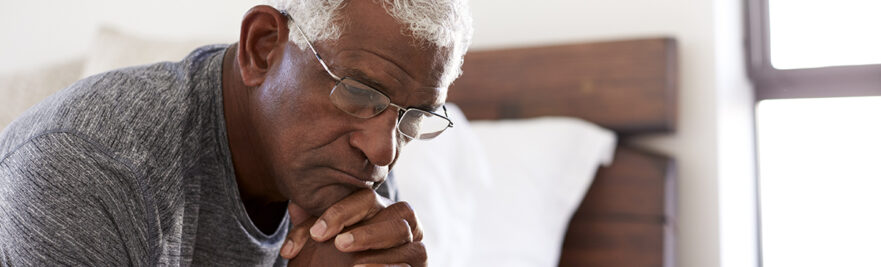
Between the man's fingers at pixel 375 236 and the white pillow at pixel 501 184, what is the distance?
37 centimetres

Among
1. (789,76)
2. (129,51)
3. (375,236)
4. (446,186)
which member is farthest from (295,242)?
(789,76)

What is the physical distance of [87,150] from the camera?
876 millimetres

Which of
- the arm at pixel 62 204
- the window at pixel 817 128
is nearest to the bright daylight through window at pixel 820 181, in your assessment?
the window at pixel 817 128

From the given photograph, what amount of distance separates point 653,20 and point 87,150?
4.56 ft

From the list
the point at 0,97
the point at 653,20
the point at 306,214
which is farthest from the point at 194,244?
the point at 653,20

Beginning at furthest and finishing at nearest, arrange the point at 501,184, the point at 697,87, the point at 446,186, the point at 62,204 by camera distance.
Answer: the point at 697,87 → the point at 501,184 → the point at 446,186 → the point at 62,204

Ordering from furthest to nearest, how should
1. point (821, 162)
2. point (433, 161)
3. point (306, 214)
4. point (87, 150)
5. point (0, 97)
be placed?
point (821, 162), point (0, 97), point (433, 161), point (306, 214), point (87, 150)

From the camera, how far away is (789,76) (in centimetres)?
193

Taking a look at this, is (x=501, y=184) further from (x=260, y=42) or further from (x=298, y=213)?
(x=260, y=42)

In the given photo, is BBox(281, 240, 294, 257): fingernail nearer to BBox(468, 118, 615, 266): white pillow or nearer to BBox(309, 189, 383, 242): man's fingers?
BBox(309, 189, 383, 242): man's fingers

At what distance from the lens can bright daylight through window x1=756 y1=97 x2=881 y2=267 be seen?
1.89 meters

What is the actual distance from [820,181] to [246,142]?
1459 millimetres

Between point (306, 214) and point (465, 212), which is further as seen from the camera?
point (465, 212)

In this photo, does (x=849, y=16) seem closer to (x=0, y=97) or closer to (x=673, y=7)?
(x=673, y=7)
